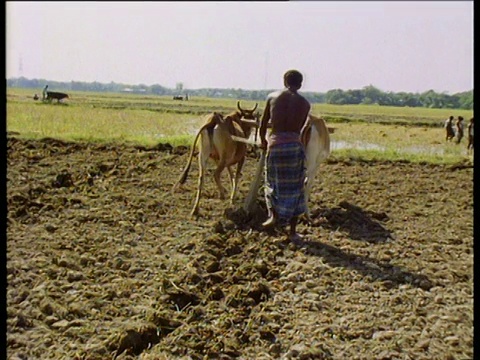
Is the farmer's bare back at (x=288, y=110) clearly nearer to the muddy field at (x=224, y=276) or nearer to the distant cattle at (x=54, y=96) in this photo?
the muddy field at (x=224, y=276)

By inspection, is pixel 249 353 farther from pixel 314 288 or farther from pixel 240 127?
pixel 240 127

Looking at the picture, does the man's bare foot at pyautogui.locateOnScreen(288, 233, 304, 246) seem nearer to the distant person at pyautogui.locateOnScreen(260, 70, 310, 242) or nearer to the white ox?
the distant person at pyautogui.locateOnScreen(260, 70, 310, 242)

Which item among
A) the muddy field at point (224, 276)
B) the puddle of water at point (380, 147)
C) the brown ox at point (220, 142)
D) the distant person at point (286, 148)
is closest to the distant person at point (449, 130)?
the puddle of water at point (380, 147)

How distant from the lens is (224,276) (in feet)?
13.3

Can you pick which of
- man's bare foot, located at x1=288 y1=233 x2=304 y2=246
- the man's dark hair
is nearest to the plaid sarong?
man's bare foot, located at x1=288 y1=233 x2=304 y2=246

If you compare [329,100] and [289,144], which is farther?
[329,100]

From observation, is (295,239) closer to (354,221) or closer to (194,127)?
(354,221)

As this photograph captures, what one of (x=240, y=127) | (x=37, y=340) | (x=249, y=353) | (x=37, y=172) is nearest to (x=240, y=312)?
(x=249, y=353)

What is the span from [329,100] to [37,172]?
4121 millimetres

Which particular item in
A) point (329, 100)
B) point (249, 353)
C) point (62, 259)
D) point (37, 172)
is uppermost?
point (329, 100)

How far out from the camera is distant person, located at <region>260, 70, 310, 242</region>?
4.36m

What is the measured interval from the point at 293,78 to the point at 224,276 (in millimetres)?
1679

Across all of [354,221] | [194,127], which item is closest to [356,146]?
[194,127]

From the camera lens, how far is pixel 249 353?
9.90 ft
